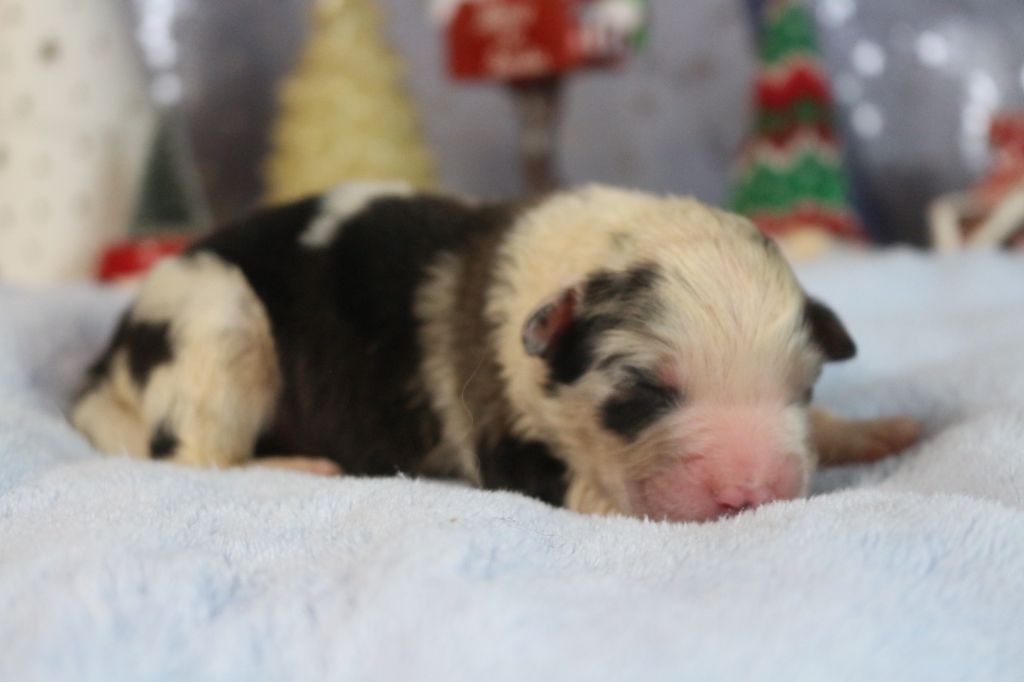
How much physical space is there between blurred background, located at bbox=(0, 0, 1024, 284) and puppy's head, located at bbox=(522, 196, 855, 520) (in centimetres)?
319

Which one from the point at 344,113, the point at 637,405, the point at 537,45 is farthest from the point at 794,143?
the point at 637,405

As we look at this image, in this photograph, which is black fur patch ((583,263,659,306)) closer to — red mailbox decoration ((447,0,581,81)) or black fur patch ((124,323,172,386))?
black fur patch ((124,323,172,386))

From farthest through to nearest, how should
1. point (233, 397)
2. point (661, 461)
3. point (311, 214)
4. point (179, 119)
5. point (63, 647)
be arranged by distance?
point (179, 119) < point (311, 214) < point (233, 397) < point (661, 461) < point (63, 647)

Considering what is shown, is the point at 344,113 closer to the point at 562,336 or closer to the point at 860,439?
the point at 562,336

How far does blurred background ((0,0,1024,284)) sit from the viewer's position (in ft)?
16.3

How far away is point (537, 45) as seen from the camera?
16.9ft

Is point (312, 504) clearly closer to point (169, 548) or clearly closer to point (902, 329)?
point (169, 548)

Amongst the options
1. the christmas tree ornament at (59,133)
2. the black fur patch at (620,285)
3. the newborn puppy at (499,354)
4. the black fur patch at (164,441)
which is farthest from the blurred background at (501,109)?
the black fur patch at (620,285)

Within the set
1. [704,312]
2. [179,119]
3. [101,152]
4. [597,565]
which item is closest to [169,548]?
[597,565]

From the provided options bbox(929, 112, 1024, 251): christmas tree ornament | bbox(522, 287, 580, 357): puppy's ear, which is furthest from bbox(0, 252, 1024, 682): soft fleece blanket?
bbox(929, 112, 1024, 251): christmas tree ornament

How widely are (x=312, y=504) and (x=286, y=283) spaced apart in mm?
1106

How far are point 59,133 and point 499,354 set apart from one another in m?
3.63

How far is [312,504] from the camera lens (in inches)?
67.9

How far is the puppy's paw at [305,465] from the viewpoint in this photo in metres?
2.52
